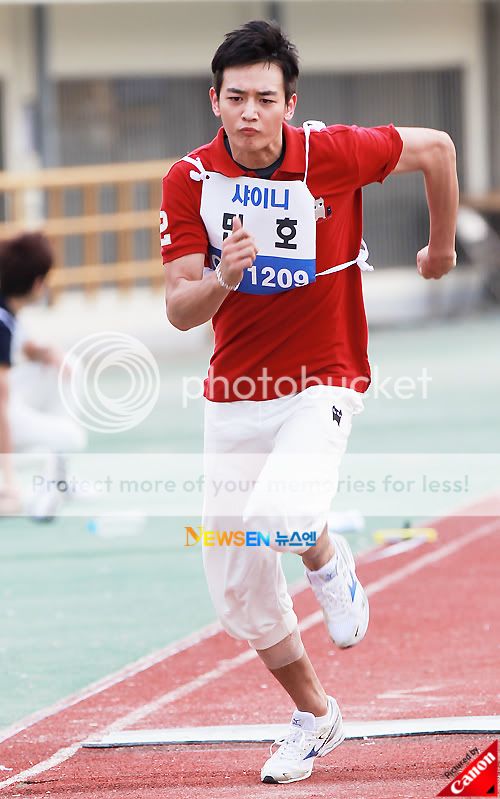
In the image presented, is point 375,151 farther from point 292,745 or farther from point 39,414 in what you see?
point 39,414

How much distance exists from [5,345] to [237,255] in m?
5.64

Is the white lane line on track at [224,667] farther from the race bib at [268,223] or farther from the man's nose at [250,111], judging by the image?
the man's nose at [250,111]

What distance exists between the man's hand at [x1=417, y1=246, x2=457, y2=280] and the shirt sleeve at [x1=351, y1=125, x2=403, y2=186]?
0.38 m

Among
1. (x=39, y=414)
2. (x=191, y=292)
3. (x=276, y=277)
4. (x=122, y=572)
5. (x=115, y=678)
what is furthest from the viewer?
(x=39, y=414)

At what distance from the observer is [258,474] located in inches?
194

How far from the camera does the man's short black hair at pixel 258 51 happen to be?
15.6 feet

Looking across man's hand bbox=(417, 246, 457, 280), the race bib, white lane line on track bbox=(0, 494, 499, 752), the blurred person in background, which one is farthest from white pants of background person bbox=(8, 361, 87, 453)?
the race bib

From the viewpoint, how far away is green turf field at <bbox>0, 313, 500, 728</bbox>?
6.96 m

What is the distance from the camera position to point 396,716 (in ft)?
19.2

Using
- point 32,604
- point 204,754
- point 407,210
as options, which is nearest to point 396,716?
point 204,754

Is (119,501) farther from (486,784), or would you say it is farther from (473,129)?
(473,129)

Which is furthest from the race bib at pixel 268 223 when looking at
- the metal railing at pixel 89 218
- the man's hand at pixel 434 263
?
the metal railing at pixel 89 218

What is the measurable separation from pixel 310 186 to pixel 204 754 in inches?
76.9

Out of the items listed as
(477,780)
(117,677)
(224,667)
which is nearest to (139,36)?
(224,667)
